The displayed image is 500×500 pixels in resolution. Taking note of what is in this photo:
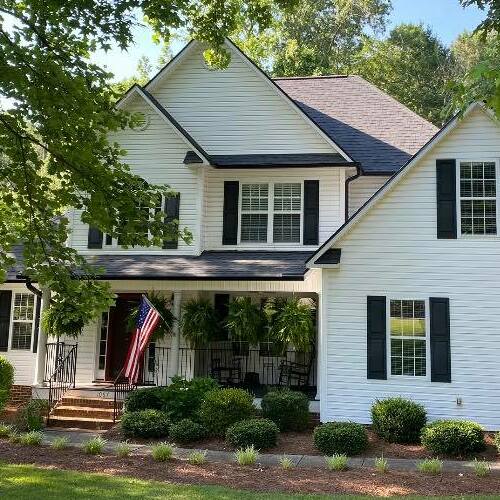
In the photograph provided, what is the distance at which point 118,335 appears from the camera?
1573cm

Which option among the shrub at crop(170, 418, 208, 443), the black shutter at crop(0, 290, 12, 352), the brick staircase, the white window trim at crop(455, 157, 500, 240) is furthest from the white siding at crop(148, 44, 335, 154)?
the shrub at crop(170, 418, 208, 443)

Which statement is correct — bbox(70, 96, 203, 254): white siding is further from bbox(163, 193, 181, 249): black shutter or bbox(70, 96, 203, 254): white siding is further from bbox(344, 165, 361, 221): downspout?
bbox(344, 165, 361, 221): downspout

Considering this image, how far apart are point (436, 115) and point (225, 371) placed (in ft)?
96.3

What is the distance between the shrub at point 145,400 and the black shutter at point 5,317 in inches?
205

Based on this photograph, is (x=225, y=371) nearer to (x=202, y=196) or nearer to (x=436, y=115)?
(x=202, y=196)

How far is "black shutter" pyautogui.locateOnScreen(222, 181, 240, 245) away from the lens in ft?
51.2

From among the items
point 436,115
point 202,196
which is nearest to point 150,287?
point 202,196

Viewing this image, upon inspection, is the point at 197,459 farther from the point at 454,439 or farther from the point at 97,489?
the point at 454,439

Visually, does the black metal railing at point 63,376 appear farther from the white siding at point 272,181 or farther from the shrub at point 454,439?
the shrub at point 454,439

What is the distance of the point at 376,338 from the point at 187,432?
4.39 meters

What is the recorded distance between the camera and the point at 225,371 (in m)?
15.3

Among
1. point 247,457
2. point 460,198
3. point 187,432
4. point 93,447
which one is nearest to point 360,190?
point 460,198

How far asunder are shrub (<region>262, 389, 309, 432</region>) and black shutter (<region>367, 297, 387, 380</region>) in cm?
159

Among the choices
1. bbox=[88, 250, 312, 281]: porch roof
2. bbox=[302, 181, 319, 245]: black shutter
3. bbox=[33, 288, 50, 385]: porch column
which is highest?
bbox=[302, 181, 319, 245]: black shutter
